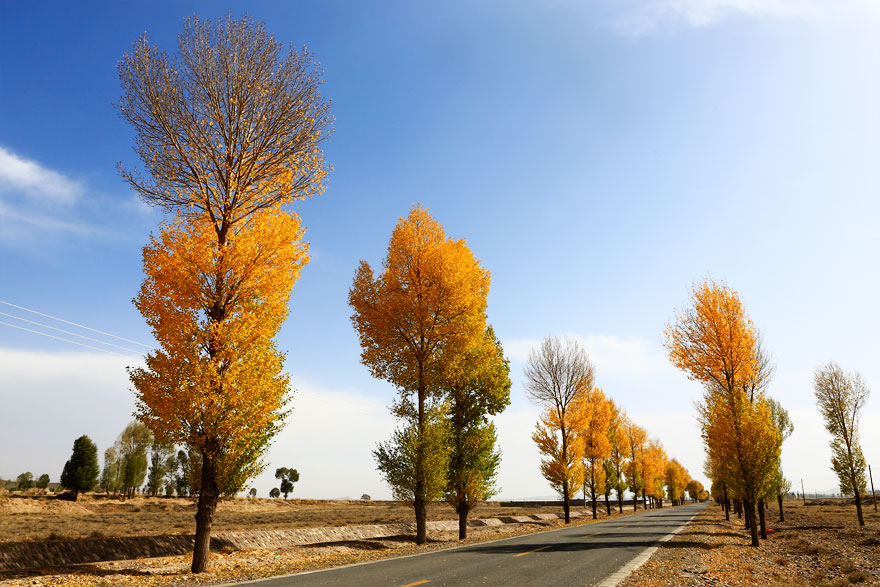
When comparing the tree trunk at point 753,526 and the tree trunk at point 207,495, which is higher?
the tree trunk at point 207,495

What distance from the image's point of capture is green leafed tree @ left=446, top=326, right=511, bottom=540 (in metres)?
22.5

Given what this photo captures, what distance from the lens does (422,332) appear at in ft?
69.2

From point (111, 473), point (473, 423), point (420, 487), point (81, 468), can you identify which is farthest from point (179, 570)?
point (111, 473)

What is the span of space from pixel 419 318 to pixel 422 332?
2.10ft

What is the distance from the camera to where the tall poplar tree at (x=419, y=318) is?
2083 cm

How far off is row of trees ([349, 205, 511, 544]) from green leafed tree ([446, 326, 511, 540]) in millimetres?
156

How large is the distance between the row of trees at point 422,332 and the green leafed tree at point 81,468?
60.8 metres

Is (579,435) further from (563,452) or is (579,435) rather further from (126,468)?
(126,468)

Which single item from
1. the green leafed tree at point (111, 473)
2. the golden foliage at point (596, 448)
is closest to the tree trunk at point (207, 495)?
the golden foliage at point (596, 448)

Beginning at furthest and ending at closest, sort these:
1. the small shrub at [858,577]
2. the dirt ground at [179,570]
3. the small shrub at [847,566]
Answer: the small shrub at [847,566]
the small shrub at [858,577]
the dirt ground at [179,570]

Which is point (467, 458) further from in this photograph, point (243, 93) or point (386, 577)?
point (243, 93)

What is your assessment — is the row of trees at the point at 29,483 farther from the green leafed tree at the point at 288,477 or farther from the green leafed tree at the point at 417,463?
the green leafed tree at the point at 417,463

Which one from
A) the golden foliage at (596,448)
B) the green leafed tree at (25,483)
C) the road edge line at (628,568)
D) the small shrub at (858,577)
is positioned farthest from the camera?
the green leafed tree at (25,483)

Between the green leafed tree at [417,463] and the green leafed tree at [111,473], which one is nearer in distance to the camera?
the green leafed tree at [417,463]
